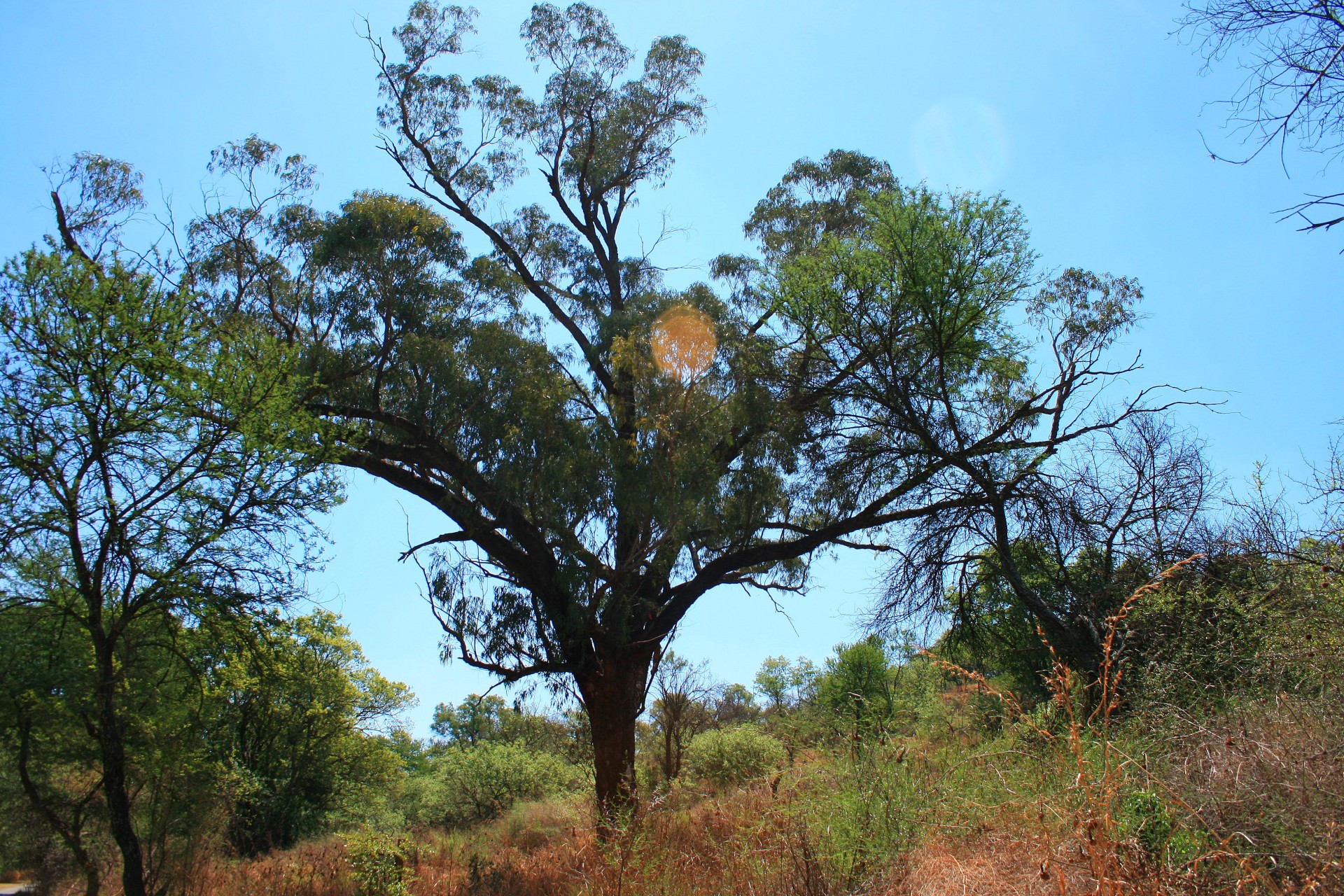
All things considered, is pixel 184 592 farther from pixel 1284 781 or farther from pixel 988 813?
pixel 1284 781

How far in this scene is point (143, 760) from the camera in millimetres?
10570

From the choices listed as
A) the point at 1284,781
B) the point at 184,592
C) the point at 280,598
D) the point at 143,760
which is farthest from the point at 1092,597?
the point at 143,760

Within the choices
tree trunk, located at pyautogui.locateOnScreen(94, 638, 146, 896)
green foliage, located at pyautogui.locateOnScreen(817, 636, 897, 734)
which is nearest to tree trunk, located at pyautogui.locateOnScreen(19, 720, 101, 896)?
tree trunk, located at pyautogui.locateOnScreen(94, 638, 146, 896)

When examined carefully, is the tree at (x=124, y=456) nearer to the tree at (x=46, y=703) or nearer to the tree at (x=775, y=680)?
the tree at (x=46, y=703)

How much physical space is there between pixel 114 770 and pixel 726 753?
1201 cm

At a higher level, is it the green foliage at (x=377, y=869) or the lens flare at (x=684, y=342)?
the lens flare at (x=684, y=342)

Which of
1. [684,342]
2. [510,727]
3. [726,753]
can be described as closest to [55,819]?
[684,342]

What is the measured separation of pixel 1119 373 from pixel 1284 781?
7.94 meters

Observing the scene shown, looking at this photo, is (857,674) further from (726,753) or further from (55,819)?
(55,819)

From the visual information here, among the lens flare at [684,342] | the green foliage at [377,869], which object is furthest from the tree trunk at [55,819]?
the lens flare at [684,342]

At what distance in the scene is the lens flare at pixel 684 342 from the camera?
10.2 m

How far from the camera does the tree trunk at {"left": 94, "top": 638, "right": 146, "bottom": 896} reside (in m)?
7.59

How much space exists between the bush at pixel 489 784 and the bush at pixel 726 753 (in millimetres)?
5498

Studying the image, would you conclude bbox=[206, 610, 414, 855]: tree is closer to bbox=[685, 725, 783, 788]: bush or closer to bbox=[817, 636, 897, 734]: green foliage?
bbox=[685, 725, 783, 788]: bush
